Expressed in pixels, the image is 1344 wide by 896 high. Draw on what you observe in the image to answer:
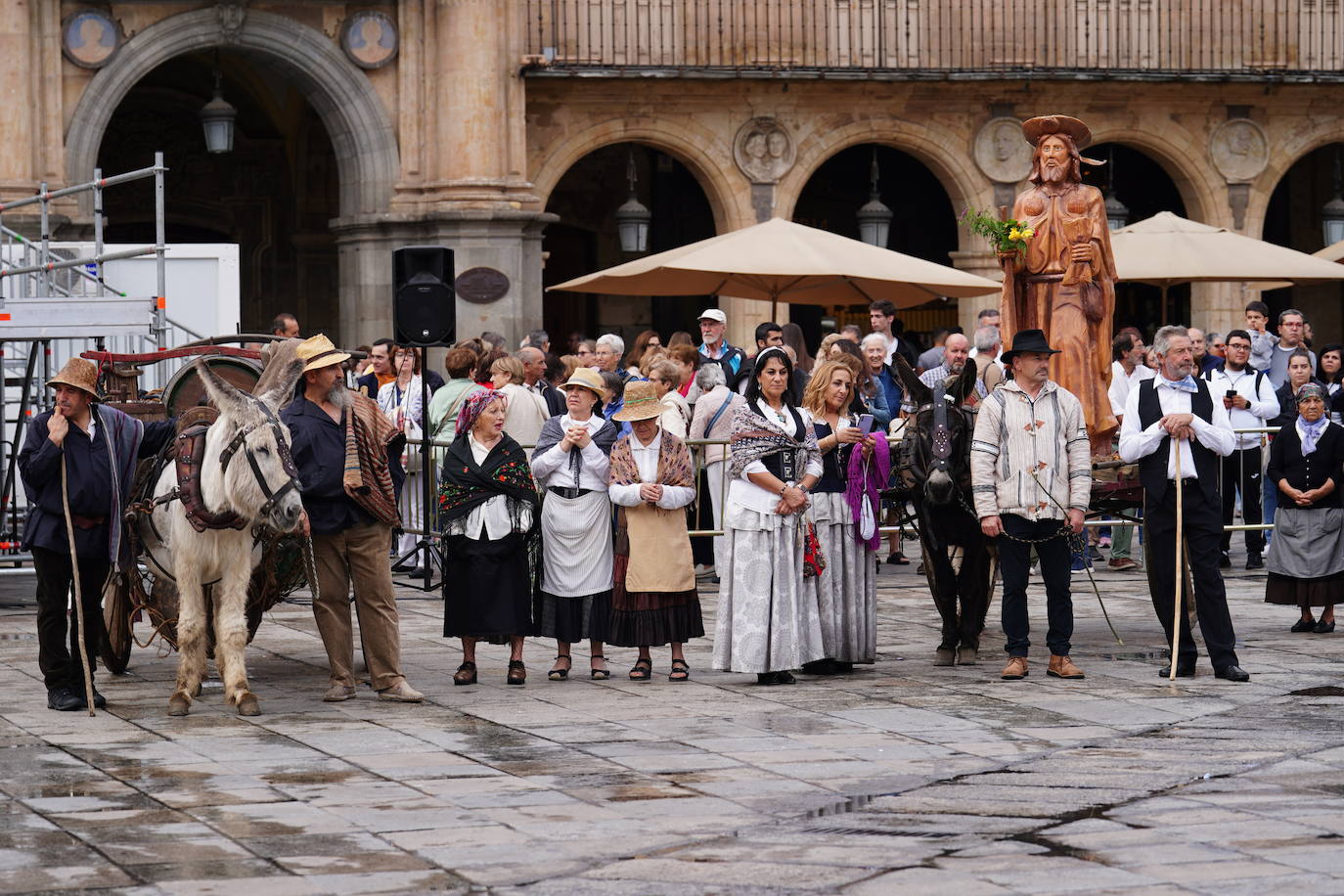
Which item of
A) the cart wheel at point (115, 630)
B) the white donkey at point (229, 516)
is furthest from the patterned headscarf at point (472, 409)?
the cart wheel at point (115, 630)

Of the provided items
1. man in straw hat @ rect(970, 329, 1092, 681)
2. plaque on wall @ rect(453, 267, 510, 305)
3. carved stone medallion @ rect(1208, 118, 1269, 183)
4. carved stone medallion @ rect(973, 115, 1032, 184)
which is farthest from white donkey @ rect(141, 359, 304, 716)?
carved stone medallion @ rect(1208, 118, 1269, 183)

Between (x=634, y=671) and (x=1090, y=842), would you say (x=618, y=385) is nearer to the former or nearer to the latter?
(x=634, y=671)

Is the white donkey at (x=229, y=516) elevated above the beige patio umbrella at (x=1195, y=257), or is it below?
below

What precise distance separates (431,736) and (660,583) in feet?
6.64

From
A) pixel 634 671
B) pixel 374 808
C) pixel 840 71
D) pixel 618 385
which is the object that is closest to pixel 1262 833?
pixel 374 808

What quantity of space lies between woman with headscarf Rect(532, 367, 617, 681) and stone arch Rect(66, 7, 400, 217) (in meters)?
13.5

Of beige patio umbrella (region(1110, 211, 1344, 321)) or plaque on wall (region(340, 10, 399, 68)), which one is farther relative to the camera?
plaque on wall (region(340, 10, 399, 68))

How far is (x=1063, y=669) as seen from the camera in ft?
38.2

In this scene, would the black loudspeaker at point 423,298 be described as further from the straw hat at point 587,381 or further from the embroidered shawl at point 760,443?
the embroidered shawl at point 760,443

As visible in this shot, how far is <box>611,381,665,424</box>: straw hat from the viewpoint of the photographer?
38.2ft

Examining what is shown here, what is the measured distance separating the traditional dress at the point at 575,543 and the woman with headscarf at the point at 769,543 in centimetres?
64

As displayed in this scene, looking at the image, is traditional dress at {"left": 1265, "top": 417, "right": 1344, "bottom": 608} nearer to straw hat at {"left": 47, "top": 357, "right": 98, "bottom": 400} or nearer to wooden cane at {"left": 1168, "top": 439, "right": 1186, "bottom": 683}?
wooden cane at {"left": 1168, "top": 439, "right": 1186, "bottom": 683}

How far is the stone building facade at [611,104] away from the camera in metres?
24.6

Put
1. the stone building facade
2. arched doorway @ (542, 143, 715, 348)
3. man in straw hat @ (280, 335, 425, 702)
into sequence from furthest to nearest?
arched doorway @ (542, 143, 715, 348)
the stone building facade
man in straw hat @ (280, 335, 425, 702)
